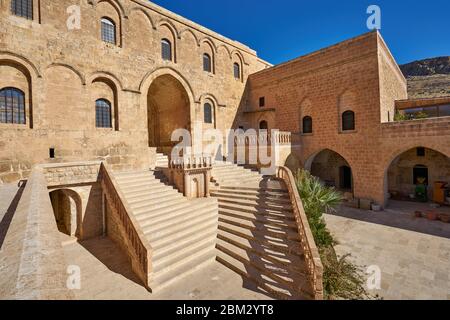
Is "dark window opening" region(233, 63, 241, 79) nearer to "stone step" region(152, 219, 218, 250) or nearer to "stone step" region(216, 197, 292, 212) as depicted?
"stone step" region(216, 197, 292, 212)

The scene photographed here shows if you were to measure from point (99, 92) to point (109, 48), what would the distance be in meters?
2.55

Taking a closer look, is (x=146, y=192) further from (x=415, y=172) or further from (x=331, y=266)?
(x=415, y=172)

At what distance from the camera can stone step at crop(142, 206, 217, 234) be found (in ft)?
24.5

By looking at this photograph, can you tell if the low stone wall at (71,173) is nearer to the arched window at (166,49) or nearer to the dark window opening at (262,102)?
the arched window at (166,49)

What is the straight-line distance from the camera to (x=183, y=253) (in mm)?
7031

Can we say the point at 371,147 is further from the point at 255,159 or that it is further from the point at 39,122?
the point at 39,122

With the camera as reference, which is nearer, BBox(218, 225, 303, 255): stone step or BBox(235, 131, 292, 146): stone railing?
BBox(218, 225, 303, 255): stone step

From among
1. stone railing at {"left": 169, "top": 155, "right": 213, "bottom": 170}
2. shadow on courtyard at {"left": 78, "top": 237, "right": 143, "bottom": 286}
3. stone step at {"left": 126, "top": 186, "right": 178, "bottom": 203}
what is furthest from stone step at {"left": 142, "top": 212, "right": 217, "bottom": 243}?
stone railing at {"left": 169, "top": 155, "right": 213, "bottom": 170}

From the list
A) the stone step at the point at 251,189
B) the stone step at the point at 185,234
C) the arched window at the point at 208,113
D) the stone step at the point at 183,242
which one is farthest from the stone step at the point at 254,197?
the arched window at the point at 208,113

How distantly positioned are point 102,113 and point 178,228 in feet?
28.0

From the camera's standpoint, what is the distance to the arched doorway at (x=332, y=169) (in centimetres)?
1711

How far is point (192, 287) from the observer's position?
586 centimetres

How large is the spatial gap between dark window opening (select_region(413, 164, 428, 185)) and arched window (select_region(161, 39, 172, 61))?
1913cm

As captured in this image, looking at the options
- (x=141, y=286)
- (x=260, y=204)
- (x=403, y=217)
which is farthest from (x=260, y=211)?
(x=403, y=217)
